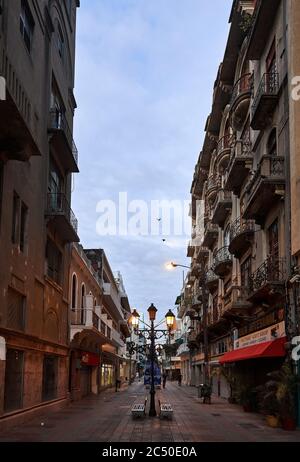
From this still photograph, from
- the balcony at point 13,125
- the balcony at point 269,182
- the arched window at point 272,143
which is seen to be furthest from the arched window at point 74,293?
the balcony at point 13,125

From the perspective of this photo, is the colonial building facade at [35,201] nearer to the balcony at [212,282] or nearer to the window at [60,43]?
the window at [60,43]

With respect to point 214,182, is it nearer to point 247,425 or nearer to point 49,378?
point 49,378

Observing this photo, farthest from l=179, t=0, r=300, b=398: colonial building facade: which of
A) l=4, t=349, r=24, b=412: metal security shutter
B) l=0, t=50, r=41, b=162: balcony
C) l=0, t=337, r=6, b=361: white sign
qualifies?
l=0, t=337, r=6, b=361: white sign

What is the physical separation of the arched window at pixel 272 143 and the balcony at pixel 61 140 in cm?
831

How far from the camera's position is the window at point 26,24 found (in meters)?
20.4

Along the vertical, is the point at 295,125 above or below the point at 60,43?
below

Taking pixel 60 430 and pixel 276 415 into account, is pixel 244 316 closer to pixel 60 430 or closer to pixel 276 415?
pixel 276 415

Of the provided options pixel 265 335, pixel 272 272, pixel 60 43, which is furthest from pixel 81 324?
pixel 60 43

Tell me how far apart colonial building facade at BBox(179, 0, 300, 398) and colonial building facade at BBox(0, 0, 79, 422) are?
304 inches

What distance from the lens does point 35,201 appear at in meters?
22.1

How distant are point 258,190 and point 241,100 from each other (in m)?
8.94

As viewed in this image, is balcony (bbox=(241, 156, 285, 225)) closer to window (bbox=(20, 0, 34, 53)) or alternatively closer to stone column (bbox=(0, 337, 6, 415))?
window (bbox=(20, 0, 34, 53))

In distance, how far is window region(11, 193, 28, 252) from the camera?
62.6 ft

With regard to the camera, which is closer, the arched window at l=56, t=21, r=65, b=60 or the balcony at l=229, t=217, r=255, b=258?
the balcony at l=229, t=217, r=255, b=258
